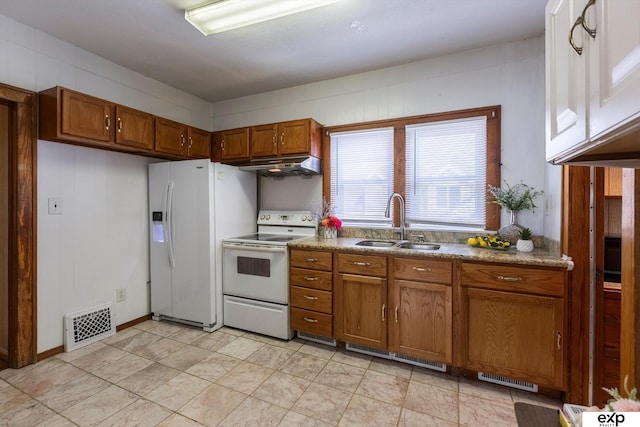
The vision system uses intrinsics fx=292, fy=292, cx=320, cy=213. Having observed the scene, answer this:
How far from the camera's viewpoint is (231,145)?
3305mm

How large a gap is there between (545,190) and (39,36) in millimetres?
4250

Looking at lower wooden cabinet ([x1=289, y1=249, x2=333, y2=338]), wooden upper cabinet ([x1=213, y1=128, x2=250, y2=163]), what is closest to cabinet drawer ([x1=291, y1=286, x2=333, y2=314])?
lower wooden cabinet ([x1=289, y1=249, x2=333, y2=338])

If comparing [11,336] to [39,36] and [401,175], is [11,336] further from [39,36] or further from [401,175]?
[401,175]

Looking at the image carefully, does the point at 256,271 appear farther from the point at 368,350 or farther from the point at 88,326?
the point at 88,326

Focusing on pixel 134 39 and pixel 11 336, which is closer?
pixel 11 336

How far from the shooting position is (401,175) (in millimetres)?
2938

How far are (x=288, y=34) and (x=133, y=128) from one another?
1629mm

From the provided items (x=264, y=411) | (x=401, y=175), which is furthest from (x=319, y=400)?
(x=401, y=175)

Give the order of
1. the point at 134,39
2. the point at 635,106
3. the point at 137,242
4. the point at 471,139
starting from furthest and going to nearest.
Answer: the point at 137,242 < the point at 471,139 < the point at 134,39 < the point at 635,106

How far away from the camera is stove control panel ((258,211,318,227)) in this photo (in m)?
3.26

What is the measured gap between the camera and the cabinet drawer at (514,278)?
1853mm

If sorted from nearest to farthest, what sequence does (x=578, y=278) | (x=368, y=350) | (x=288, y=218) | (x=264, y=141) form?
(x=578, y=278), (x=368, y=350), (x=264, y=141), (x=288, y=218)

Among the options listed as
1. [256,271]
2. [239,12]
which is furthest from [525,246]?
[239,12]

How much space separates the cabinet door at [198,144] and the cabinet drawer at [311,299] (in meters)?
1.87
